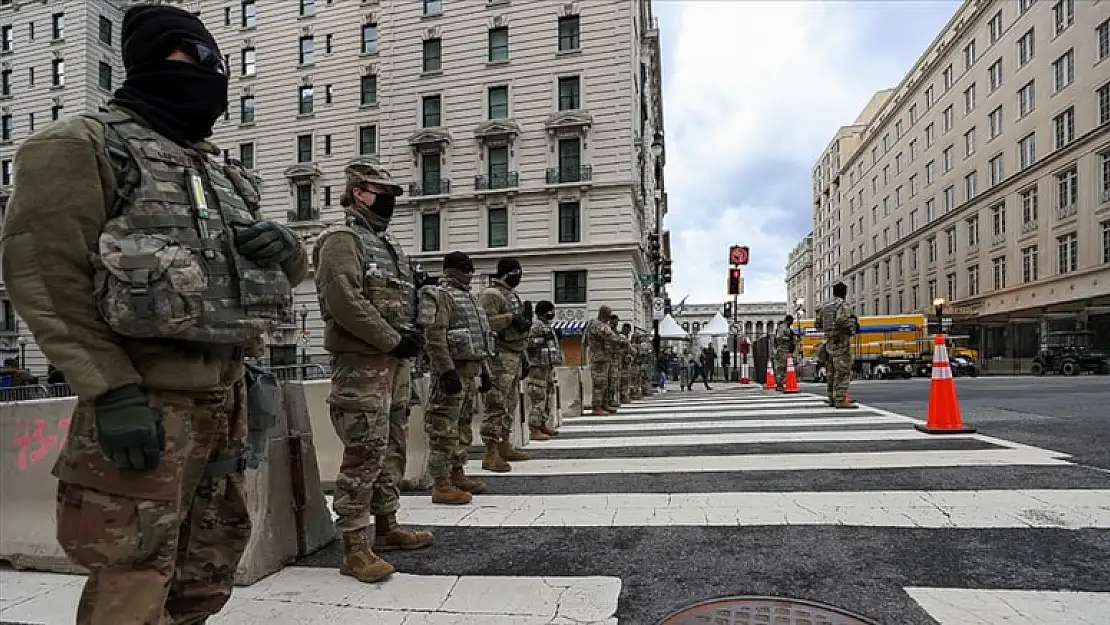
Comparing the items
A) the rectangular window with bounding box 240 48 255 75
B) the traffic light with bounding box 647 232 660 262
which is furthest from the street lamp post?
the rectangular window with bounding box 240 48 255 75

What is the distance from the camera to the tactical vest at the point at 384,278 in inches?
131

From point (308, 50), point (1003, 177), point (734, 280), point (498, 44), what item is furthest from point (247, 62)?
point (1003, 177)

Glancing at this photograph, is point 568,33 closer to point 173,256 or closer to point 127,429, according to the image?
point 173,256

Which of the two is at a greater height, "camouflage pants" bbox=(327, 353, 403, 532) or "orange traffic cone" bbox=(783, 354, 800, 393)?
"camouflage pants" bbox=(327, 353, 403, 532)

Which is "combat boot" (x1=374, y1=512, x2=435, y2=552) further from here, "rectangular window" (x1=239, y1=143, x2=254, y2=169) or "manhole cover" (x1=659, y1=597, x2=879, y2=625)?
"rectangular window" (x1=239, y1=143, x2=254, y2=169)

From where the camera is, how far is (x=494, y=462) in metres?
5.91

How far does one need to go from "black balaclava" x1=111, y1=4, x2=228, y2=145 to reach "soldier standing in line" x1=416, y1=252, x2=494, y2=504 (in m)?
2.12

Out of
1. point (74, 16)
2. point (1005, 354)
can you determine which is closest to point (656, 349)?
point (1005, 354)

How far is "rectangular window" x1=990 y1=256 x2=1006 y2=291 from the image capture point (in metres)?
41.4

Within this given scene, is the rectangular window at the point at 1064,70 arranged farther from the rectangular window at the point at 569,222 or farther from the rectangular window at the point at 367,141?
the rectangular window at the point at 367,141

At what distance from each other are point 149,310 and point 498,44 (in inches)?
1339

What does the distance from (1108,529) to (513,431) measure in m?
5.31

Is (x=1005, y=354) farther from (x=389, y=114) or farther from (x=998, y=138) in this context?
(x=389, y=114)

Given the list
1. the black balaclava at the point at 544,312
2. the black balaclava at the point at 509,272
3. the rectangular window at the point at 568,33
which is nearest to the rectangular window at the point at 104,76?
the rectangular window at the point at 568,33
